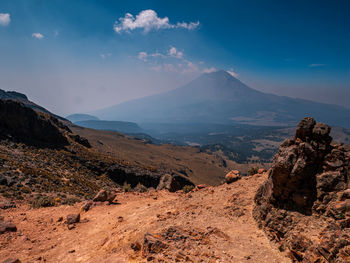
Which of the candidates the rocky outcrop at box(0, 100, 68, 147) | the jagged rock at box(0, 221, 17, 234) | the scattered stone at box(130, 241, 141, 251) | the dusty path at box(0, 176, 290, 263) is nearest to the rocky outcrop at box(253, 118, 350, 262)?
the dusty path at box(0, 176, 290, 263)

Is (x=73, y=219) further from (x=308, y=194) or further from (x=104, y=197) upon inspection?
(x=308, y=194)

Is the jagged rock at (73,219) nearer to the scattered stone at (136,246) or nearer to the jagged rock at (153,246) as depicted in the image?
the scattered stone at (136,246)

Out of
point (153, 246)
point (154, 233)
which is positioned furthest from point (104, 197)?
point (153, 246)

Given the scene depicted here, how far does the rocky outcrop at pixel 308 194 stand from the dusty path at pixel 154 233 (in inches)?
28.8

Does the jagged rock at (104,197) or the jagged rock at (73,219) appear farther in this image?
the jagged rock at (104,197)

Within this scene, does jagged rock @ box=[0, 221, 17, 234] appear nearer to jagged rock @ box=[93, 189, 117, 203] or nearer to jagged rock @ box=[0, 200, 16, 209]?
jagged rock @ box=[0, 200, 16, 209]

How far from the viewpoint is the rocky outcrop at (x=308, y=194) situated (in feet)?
18.6

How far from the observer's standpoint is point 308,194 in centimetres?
690

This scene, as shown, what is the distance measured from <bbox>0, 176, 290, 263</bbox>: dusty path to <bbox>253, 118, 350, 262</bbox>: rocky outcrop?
730 mm

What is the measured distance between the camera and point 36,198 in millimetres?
14141

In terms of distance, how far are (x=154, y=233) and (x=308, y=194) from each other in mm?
5916

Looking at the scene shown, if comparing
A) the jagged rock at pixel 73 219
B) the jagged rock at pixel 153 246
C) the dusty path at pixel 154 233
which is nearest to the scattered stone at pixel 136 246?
the dusty path at pixel 154 233

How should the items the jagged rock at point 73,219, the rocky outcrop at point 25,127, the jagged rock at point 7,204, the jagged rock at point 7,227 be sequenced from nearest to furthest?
the jagged rock at point 7,227 < the jagged rock at point 73,219 < the jagged rock at point 7,204 < the rocky outcrop at point 25,127

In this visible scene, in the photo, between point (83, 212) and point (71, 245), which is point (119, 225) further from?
point (83, 212)
